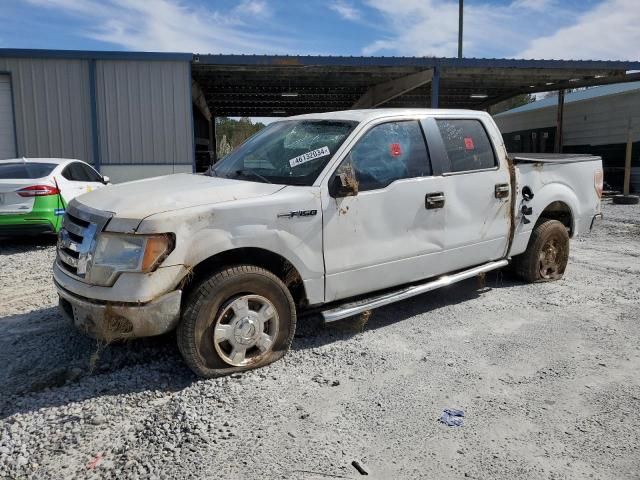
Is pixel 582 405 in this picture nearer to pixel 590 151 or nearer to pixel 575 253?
pixel 575 253

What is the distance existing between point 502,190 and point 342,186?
2092 mm

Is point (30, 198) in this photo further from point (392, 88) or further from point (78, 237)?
point (392, 88)

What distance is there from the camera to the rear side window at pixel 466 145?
491cm

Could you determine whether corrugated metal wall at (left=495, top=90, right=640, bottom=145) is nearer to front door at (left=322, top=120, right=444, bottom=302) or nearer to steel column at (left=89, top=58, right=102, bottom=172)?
steel column at (left=89, top=58, right=102, bottom=172)

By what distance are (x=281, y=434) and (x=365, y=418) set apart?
1.71ft

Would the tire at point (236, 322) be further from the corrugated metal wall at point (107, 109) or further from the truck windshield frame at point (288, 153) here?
the corrugated metal wall at point (107, 109)

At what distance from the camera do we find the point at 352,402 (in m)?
3.38

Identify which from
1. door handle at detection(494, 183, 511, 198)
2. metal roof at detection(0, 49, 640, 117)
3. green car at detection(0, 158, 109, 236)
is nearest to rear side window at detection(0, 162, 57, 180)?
green car at detection(0, 158, 109, 236)

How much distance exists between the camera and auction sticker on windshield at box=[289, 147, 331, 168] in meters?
4.13

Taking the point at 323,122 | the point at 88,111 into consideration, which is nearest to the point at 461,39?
the point at 88,111

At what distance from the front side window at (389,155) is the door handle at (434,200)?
200 mm

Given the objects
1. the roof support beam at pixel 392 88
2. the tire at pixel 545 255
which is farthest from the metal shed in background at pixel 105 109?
the tire at pixel 545 255

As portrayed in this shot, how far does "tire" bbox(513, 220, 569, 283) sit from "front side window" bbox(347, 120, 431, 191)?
2.07m

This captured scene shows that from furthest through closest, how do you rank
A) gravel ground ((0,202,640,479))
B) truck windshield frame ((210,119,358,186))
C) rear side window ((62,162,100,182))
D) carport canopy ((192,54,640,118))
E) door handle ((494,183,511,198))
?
carport canopy ((192,54,640,118)) < rear side window ((62,162,100,182)) < door handle ((494,183,511,198)) < truck windshield frame ((210,119,358,186)) < gravel ground ((0,202,640,479))
